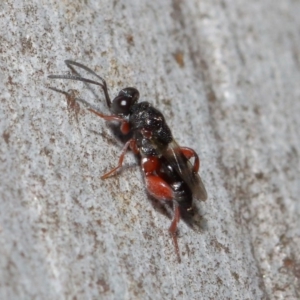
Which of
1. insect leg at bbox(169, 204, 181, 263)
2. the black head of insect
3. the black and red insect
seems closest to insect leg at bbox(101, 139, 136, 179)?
the black and red insect

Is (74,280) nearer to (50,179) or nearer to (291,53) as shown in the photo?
(50,179)

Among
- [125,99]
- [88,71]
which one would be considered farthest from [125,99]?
[88,71]

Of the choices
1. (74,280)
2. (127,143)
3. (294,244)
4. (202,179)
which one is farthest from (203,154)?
(74,280)

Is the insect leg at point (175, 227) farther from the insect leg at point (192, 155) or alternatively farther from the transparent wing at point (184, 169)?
the insect leg at point (192, 155)

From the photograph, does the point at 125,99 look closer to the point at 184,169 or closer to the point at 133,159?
Answer: the point at 133,159

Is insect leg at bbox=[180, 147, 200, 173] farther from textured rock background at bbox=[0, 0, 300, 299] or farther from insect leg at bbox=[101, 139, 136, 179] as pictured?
insect leg at bbox=[101, 139, 136, 179]

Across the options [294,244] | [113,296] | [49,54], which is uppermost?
[49,54]
